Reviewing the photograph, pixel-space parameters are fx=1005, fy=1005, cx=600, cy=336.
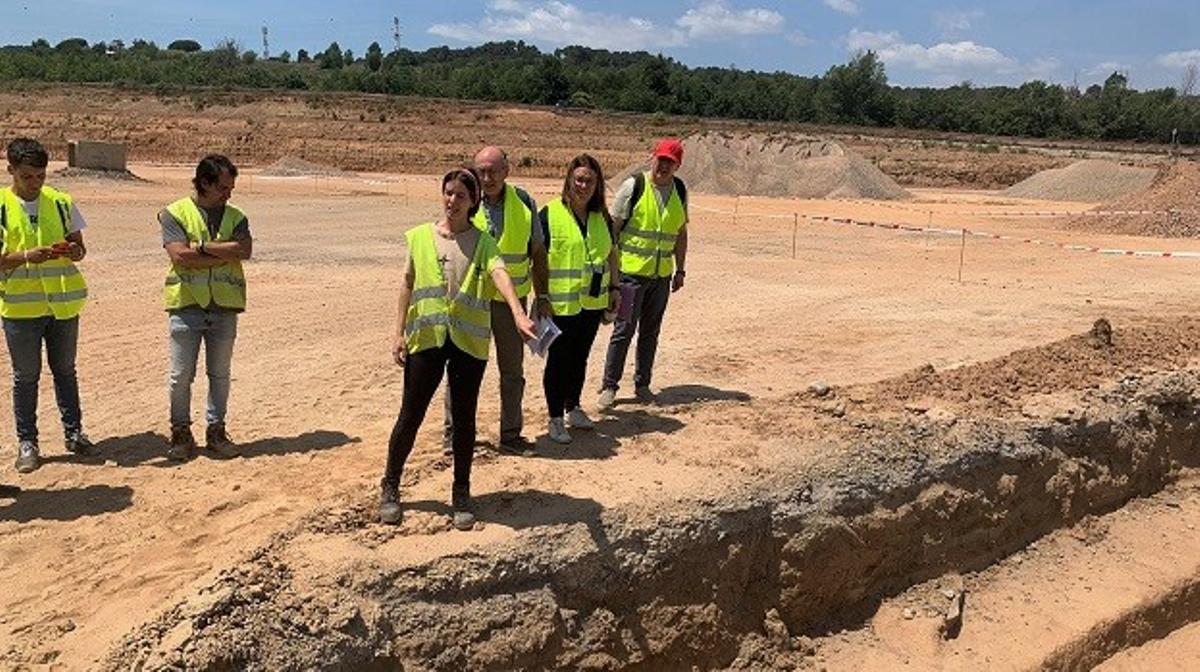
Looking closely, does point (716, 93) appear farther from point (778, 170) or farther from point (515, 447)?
point (515, 447)

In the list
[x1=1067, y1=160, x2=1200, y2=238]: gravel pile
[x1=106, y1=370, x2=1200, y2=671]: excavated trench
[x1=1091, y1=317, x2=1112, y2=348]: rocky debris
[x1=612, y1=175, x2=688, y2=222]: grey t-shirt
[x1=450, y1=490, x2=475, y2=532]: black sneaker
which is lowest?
[x1=106, y1=370, x2=1200, y2=671]: excavated trench

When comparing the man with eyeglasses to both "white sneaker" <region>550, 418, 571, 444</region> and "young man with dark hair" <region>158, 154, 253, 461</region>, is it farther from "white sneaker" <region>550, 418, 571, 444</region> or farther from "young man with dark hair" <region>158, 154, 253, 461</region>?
"young man with dark hair" <region>158, 154, 253, 461</region>

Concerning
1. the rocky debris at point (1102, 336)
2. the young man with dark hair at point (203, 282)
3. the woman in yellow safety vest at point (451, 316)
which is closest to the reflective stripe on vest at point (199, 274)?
the young man with dark hair at point (203, 282)

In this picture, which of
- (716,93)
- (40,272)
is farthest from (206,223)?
(716,93)

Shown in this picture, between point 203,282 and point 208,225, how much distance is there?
0.35 meters

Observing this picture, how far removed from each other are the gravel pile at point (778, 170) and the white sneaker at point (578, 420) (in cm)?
2704

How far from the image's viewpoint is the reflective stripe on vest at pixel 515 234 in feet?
18.6

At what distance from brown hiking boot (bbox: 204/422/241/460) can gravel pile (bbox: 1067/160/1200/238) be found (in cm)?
2288

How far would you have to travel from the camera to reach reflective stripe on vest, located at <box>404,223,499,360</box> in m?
4.79

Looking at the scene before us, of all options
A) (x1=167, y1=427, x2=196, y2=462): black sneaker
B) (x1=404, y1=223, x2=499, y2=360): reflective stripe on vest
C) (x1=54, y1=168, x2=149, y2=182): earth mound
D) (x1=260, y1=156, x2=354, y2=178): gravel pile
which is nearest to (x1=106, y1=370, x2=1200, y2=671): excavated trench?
(x1=404, y1=223, x2=499, y2=360): reflective stripe on vest

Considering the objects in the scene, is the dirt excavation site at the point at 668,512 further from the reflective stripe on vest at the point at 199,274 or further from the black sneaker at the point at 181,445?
the reflective stripe on vest at the point at 199,274

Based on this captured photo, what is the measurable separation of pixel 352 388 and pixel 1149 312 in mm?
10077

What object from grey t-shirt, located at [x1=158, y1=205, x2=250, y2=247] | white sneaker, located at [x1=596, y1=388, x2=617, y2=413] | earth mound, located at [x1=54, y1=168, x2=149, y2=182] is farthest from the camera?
earth mound, located at [x1=54, y1=168, x2=149, y2=182]

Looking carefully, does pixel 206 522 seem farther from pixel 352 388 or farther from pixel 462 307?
pixel 352 388
